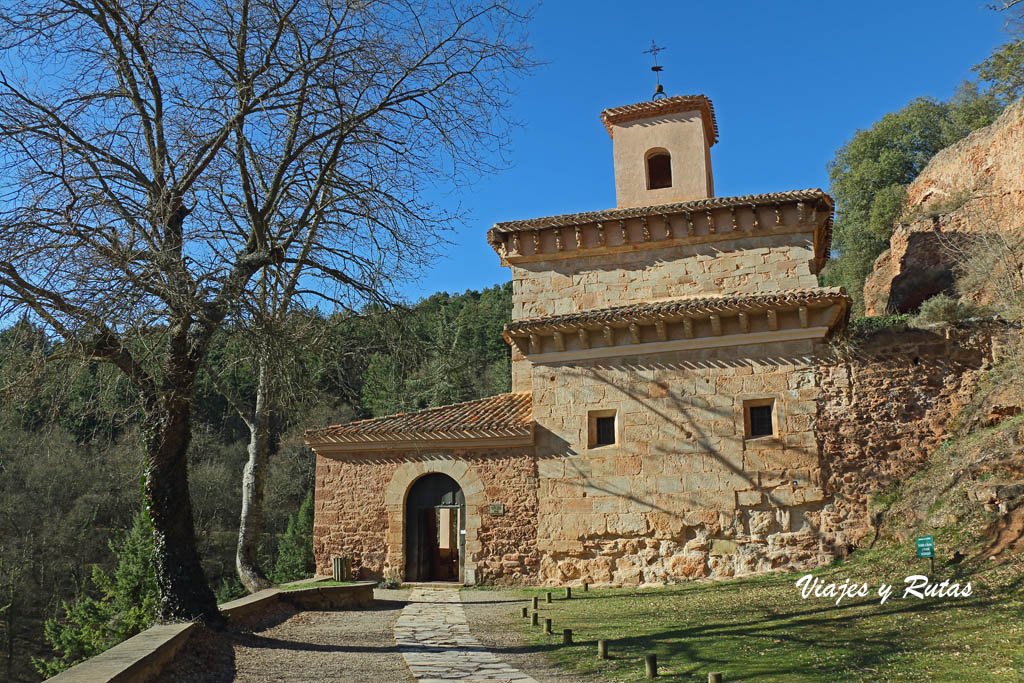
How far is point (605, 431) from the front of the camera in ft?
46.5

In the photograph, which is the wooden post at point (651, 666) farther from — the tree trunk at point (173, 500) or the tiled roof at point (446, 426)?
the tiled roof at point (446, 426)

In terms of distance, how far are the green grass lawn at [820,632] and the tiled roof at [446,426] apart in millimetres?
4130

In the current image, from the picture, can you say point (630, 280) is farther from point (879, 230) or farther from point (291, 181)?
point (879, 230)

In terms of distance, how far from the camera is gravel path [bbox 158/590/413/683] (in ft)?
22.0

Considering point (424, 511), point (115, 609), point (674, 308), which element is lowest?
point (115, 609)

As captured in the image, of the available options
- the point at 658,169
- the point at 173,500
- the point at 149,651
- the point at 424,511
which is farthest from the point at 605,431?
the point at 149,651

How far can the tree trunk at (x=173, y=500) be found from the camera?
8031mm

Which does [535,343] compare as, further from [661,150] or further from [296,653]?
[296,653]

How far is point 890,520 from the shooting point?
1185 cm

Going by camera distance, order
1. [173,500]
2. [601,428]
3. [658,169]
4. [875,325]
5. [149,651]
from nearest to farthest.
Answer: [149,651] < [173,500] < [601,428] < [875,325] < [658,169]

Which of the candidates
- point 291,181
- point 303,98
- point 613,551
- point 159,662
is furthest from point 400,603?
point 303,98

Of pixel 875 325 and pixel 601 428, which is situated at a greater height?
pixel 875 325

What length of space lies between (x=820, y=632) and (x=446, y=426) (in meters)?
8.80

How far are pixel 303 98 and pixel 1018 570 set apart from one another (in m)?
9.24
